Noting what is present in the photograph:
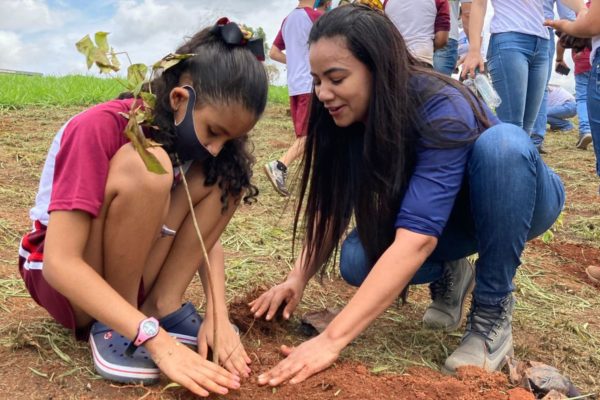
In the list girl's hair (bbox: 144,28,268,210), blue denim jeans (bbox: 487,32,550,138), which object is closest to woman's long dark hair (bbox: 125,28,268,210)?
girl's hair (bbox: 144,28,268,210)

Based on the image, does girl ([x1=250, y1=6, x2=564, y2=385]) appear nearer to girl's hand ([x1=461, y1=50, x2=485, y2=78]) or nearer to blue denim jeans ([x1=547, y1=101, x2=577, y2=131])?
girl's hand ([x1=461, y1=50, x2=485, y2=78])

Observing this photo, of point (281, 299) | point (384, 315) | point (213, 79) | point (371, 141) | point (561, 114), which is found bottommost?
point (561, 114)

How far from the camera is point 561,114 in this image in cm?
810

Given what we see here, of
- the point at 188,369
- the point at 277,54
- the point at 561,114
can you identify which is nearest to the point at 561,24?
the point at 188,369

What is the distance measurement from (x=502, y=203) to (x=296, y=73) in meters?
2.68

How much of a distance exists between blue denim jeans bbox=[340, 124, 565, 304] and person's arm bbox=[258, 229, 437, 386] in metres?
0.34

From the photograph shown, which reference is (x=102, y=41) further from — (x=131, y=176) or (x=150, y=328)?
(x=150, y=328)

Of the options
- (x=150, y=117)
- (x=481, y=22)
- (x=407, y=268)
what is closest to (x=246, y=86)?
(x=150, y=117)

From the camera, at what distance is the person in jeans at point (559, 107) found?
771cm

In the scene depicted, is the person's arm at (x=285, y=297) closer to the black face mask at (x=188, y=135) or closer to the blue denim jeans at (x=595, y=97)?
the black face mask at (x=188, y=135)

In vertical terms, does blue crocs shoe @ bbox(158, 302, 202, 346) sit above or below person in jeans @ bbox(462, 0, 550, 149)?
below

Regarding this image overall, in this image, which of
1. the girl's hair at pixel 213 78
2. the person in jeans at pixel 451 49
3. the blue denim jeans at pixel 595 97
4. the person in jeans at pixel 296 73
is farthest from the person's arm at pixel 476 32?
the girl's hair at pixel 213 78

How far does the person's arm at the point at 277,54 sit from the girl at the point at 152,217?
3023 millimetres

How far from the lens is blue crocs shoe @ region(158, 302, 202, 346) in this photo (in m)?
1.81
